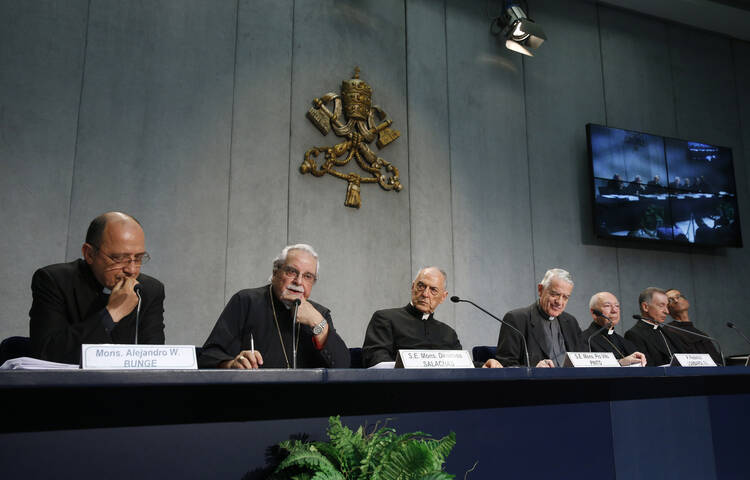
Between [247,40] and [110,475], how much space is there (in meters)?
3.95

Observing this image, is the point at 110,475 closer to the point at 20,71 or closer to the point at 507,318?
the point at 507,318

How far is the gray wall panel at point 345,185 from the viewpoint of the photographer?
15.9 ft

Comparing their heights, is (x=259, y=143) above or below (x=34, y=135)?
above

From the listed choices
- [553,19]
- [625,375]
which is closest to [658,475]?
[625,375]

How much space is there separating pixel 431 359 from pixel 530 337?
214 cm

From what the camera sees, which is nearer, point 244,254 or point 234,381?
point 234,381

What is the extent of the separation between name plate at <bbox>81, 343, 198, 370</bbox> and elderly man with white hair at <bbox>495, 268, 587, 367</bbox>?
255cm

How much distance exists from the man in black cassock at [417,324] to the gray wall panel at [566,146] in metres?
1.90

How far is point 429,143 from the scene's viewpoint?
545cm

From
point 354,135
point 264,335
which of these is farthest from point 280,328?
point 354,135

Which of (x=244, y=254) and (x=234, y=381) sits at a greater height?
(x=244, y=254)

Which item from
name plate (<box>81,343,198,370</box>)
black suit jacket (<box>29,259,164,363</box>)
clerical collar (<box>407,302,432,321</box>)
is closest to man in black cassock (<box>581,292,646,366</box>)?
clerical collar (<box>407,302,432,321</box>)

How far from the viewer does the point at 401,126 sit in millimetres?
5367

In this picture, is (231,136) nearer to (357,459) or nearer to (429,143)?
(429,143)
